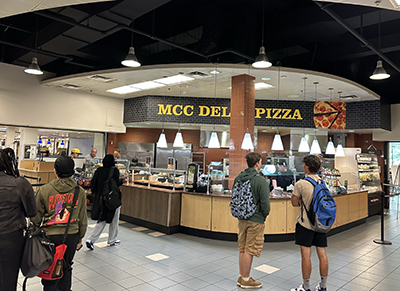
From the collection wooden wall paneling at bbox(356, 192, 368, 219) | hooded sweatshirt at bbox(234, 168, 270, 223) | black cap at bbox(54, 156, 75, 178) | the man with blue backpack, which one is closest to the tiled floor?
the man with blue backpack

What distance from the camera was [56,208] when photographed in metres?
2.62

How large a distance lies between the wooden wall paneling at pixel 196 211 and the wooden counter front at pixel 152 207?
147mm

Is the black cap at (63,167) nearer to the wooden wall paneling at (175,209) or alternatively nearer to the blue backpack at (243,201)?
the blue backpack at (243,201)

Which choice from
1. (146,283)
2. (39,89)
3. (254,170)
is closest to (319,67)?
(254,170)

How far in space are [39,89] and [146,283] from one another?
8533 mm

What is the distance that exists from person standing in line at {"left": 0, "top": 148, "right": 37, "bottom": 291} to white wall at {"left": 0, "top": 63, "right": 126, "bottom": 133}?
8.12 metres

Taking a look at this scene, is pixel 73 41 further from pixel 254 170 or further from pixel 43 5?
pixel 254 170

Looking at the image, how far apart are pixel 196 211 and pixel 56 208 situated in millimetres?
3733

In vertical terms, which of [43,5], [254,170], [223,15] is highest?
[223,15]

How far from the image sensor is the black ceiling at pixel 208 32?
6082 millimetres

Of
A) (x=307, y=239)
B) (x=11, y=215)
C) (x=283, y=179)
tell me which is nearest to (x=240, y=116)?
(x=283, y=179)

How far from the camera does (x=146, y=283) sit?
12.0 ft

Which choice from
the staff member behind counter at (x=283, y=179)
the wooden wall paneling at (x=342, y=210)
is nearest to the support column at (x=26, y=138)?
the staff member behind counter at (x=283, y=179)

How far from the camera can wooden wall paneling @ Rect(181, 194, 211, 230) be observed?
19.4 feet
